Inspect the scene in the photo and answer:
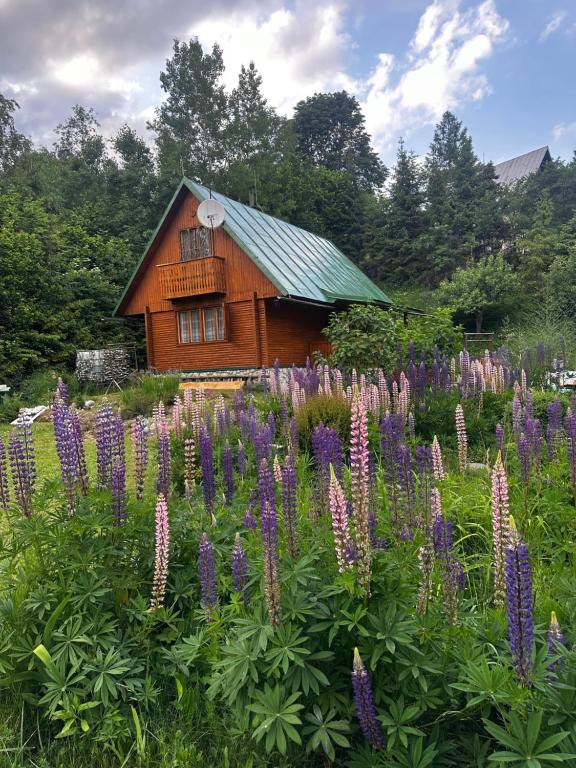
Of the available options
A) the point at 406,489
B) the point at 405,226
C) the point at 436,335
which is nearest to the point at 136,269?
the point at 436,335

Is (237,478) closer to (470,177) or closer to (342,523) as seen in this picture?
(342,523)

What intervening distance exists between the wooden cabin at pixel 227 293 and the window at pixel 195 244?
0.04 meters

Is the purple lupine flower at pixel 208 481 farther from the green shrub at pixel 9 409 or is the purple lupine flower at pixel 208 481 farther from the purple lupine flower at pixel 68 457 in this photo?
the green shrub at pixel 9 409

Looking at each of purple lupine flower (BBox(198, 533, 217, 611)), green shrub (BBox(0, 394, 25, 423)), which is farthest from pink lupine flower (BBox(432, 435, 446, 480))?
green shrub (BBox(0, 394, 25, 423))

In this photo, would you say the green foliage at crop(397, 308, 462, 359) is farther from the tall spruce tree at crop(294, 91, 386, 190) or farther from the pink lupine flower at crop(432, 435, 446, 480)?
the tall spruce tree at crop(294, 91, 386, 190)

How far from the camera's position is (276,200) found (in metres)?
38.6

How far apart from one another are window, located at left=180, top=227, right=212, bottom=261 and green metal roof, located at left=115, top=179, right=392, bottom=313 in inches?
45.6

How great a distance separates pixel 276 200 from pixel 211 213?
21.2 metres

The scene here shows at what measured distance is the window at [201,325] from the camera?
2062 cm

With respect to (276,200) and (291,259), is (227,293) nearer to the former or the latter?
(291,259)

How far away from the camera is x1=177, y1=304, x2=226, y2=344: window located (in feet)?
67.7

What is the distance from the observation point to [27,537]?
2.70 m

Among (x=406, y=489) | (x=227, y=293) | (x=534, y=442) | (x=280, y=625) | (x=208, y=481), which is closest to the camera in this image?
(x=280, y=625)

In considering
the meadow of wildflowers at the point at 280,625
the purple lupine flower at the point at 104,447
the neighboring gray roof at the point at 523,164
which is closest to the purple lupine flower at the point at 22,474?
the meadow of wildflowers at the point at 280,625
